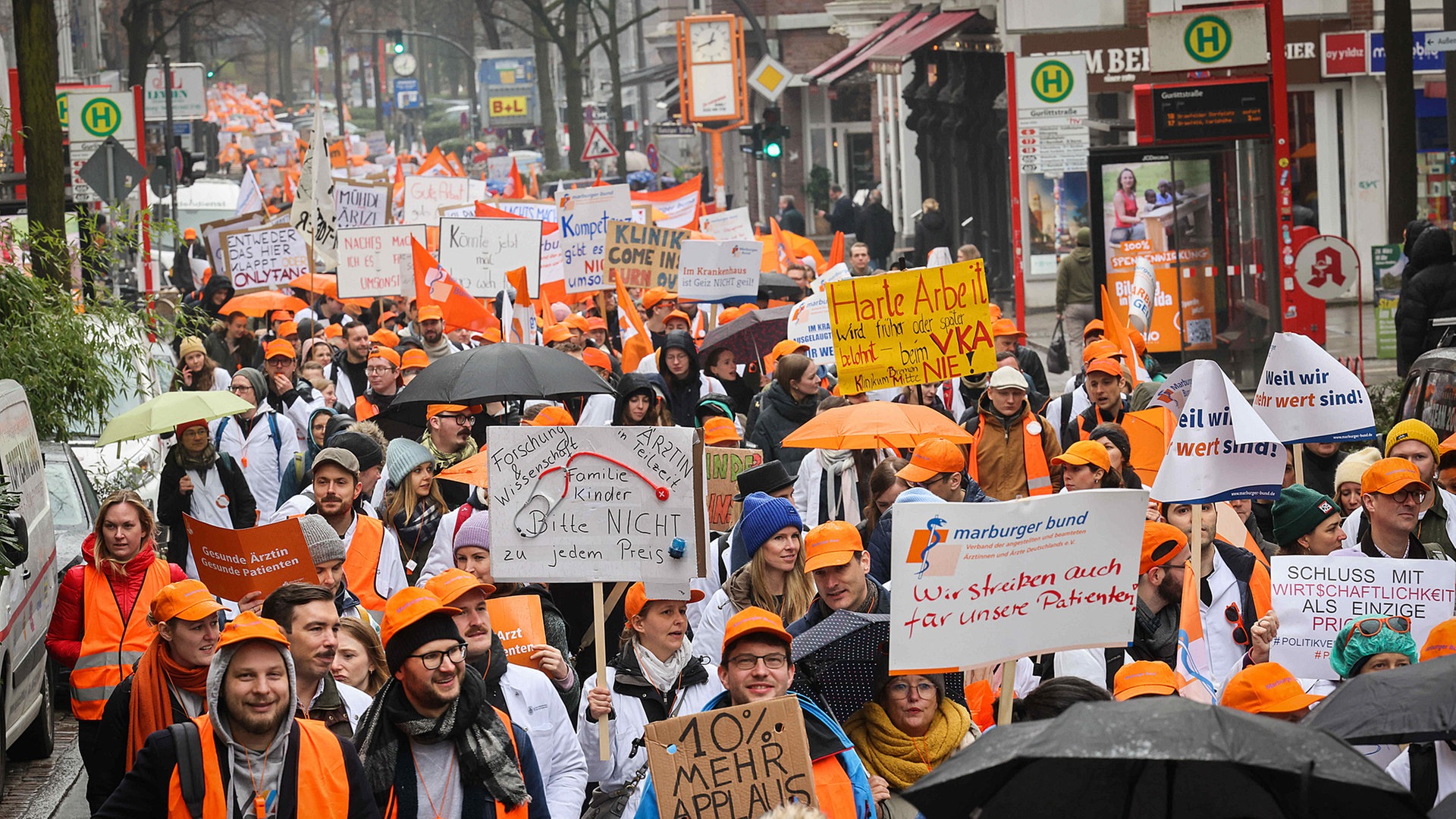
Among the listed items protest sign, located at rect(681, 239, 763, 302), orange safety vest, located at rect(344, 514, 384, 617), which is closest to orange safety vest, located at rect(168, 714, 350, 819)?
orange safety vest, located at rect(344, 514, 384, 617)

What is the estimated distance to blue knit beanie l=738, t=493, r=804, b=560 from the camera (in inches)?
266

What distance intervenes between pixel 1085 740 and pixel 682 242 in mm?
13554

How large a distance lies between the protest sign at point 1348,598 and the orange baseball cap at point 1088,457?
1.78 metres

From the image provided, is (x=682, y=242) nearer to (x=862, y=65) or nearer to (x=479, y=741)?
(x=479, y=741)

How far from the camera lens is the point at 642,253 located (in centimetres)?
1795

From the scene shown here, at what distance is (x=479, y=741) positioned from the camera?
15.9ft

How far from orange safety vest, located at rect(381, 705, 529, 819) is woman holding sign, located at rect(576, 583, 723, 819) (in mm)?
617

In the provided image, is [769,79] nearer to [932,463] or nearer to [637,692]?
[932,463]

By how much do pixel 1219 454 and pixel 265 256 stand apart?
14.0 m

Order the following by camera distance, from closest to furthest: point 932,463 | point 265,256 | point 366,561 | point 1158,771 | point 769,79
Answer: point 1158,771
point 366,561
point 932,463
point 265,256
point 769,79

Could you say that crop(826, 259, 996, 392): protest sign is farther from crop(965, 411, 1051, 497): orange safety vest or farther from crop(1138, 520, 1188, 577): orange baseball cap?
crop(1138, 520, 1188, 577): orange baseball cap

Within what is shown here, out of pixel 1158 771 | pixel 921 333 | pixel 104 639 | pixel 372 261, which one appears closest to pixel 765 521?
pixel 104 639

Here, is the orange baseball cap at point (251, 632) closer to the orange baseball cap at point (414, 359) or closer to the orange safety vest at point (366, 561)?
the orange safety vest at point (366, 561)

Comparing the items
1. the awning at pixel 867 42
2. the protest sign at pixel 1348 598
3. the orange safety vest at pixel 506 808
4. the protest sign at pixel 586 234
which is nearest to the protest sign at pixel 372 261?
the protest sign at pixel 586 234
